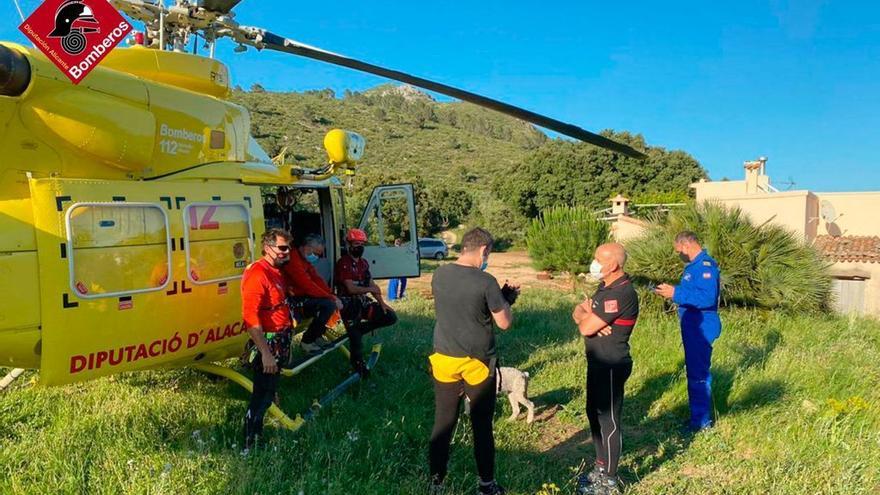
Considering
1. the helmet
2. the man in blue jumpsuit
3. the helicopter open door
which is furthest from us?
the helicopter open door

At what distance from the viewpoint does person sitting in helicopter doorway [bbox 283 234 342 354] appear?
525 cm

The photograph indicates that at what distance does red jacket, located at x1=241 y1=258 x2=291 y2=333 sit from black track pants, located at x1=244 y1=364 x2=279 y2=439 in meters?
0.36

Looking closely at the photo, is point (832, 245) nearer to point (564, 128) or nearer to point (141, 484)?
point (564, 128)

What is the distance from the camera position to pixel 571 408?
5656 mm

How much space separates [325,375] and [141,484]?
121 inches

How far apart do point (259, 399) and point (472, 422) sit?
175cm

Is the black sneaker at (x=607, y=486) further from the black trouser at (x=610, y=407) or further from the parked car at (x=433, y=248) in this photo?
the parked car at (x=433, y=248)

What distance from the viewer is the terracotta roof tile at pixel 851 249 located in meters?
15.4

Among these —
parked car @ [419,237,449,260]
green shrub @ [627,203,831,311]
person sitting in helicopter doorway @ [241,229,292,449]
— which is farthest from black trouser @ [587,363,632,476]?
parked car @ [419,237,449,260]

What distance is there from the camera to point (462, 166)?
2441 inches

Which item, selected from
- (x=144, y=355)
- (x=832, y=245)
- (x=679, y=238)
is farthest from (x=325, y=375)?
(x=832, y=245)

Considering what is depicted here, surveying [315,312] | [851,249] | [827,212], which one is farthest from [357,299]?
[827,212]

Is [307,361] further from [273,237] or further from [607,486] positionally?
[607,486]

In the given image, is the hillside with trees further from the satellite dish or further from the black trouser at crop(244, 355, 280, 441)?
the black trouser at crop(244, 355, 280, 441)
